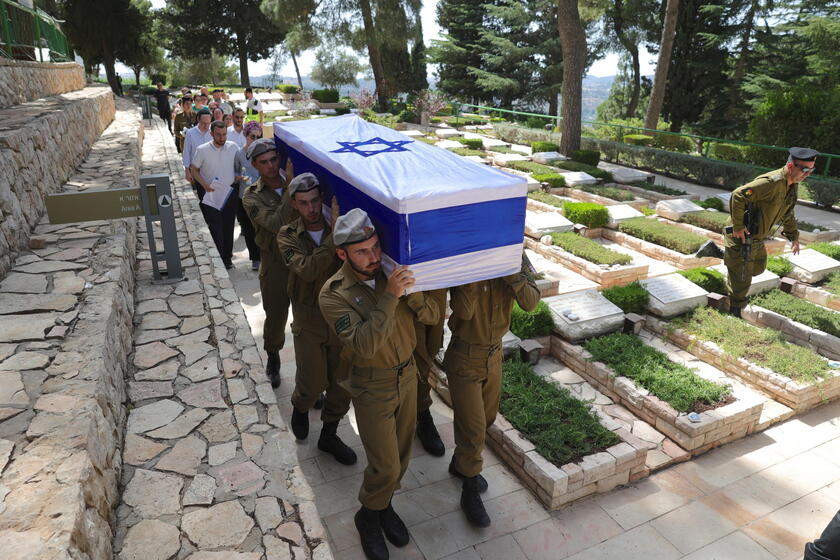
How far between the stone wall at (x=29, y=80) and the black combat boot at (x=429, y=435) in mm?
6565

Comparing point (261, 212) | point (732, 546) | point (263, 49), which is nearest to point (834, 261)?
point (732, 546)

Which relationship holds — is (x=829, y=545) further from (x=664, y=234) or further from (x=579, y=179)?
(x=579, y=179)

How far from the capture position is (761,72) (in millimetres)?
21641

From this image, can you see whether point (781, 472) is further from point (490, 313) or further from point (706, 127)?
point (706, 127)

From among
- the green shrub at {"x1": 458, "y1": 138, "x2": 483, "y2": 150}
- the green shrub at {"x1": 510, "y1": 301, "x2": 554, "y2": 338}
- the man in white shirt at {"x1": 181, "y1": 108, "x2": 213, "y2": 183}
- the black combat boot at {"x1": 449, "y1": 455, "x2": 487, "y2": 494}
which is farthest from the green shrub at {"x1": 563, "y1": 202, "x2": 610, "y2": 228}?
the green shrub at {"x1": 458, "y1": 138, "x2": 483, "y2": 150}

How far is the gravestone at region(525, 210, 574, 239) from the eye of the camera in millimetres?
8227

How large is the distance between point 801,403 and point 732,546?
1.82 meters

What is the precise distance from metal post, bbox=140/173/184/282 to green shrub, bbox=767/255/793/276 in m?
6.38

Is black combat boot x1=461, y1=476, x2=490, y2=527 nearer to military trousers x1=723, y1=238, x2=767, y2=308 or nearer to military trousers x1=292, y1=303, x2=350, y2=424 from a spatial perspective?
military trousers x1=292, y1=303, x2=350, y2=424

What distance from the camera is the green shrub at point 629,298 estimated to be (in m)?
5.60

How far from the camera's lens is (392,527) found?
3.06 meters

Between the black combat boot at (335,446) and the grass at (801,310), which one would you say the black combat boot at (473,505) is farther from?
the grass at (801,310)

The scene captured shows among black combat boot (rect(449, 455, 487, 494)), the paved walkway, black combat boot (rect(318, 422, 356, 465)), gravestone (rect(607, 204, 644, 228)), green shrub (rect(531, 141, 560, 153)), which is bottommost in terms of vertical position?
the paved walkway

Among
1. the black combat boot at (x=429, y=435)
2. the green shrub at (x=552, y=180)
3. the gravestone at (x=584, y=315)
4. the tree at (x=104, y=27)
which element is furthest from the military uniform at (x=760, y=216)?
the tree at (x=104, y=27)
